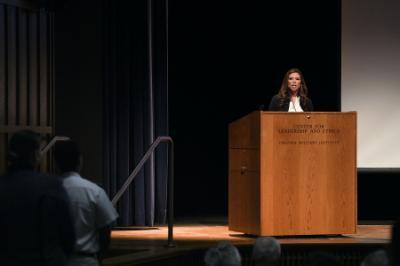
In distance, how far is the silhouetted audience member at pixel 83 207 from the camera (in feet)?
11.7

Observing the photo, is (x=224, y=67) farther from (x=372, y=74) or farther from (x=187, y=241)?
(x=187, y=241)

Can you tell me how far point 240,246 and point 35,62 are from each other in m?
2.24

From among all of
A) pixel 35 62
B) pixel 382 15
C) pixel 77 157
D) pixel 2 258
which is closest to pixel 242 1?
pixel 382 15

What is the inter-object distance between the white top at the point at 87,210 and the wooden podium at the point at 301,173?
2.56 m

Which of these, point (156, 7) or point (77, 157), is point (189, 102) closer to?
point (156, 7)

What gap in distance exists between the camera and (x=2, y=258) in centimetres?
314

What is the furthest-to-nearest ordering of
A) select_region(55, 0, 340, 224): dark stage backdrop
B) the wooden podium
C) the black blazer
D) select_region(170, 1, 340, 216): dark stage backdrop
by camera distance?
select_region(170, 1, 340, 216): dark stage backdrop < select_region(55, 0, 340, 224): dark stage backdrop < the black blazer < the wooden podium

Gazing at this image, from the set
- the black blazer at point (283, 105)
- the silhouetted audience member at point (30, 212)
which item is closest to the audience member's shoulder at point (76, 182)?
the silhouetted audience member at point (30, 212)

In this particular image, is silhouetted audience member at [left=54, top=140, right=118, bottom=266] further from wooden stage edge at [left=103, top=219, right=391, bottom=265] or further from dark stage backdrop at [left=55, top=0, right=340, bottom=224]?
dark stage backdrop at [left=55, top=0, right=340, bottom=224]

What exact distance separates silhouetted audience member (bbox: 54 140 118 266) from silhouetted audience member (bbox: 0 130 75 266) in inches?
12.9

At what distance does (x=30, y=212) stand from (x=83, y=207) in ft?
1.66

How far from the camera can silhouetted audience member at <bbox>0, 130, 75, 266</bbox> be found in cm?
315

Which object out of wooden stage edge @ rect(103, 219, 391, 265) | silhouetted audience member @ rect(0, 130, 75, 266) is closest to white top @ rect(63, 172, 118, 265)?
silhouetted audience member @ rect(0, 130, 75, 266)

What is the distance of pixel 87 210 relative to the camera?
12.0ft
